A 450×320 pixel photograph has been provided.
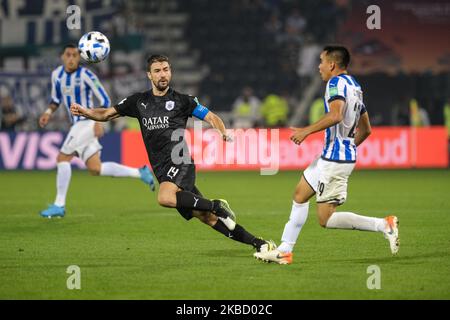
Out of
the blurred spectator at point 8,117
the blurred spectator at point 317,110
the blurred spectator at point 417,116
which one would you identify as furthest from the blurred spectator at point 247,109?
the blurred spectator at point 8,117

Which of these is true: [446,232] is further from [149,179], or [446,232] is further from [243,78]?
[243,78]

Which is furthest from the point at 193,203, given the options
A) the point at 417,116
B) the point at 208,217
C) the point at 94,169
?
the point at 417,116

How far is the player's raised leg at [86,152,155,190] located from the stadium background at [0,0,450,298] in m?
7.06

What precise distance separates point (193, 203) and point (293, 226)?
0.94m

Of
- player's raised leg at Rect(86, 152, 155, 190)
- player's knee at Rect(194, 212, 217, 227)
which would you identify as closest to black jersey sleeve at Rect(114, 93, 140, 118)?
player's knee at Rect(194, 212, 217, 227)

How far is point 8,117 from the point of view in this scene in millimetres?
23531

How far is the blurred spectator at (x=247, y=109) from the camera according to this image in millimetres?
25359

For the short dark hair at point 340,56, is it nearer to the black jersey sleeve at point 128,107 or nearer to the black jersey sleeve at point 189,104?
the black jersey sleeve at point 189,104

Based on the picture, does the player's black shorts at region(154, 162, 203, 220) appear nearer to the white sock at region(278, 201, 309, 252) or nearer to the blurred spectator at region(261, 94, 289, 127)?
the white sock at region(278, 201, 309, 252)

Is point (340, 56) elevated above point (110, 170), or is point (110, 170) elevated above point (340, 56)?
point (340, 56)

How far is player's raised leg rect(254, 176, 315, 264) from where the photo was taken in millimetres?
8359

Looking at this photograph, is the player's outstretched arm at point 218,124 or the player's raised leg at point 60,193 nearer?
the player's outstretched arm at point 218,124

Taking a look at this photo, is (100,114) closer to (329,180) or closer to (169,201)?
(169,201)

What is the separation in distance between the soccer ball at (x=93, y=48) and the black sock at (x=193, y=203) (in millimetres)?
2318
